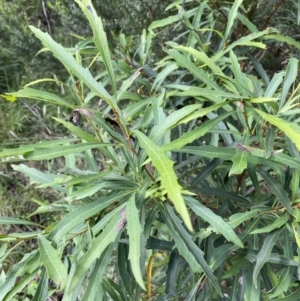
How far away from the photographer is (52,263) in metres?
0.70

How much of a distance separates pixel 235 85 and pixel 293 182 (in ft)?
0.74

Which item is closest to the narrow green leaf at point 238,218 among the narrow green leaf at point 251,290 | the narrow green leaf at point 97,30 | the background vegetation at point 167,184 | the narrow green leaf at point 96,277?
the background vegetation at point 167,184

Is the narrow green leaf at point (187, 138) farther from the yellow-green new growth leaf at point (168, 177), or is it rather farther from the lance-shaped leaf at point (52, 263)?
the lance-shaped leaf at point (52, 263)

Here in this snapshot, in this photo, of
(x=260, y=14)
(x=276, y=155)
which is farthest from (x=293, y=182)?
(x=260, y=14)

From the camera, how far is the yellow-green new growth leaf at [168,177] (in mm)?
463

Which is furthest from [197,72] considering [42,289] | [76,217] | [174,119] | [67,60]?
[42,289]

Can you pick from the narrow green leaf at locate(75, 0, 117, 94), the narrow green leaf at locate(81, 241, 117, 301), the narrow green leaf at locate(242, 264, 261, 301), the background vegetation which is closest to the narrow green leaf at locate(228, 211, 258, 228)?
the background vegetation

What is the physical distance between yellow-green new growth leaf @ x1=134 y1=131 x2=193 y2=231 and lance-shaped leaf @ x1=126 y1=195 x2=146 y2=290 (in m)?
0.13

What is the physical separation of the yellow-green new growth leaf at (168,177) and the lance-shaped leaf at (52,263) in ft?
0.83

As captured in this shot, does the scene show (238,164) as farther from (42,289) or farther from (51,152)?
(42,289)

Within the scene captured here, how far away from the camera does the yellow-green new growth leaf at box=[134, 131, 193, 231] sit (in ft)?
1.52

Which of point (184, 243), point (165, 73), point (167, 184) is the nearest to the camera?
point (167, 184)

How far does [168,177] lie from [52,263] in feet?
1.01

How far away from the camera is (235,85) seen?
85 cm
